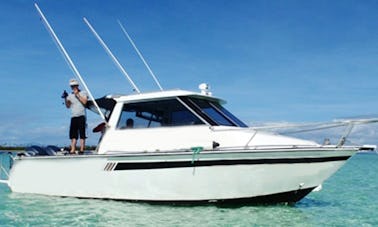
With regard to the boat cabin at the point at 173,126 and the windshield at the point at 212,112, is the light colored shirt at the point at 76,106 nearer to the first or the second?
the boat cabin at the point at 173,126

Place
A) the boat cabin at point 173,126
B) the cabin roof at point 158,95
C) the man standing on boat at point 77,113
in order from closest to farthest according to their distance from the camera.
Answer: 1. the boat cabin at point 173,126
2. the cabin roof at point 158,95
3. the man standing on boat at point 77,113

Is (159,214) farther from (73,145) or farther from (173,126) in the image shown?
(73,145)

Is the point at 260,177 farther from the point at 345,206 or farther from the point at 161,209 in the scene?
the point at 345,206

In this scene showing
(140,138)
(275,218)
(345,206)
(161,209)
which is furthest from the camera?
(345,206)

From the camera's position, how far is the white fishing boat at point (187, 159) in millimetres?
8898

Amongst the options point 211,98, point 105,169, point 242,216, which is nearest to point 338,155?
point 242,216

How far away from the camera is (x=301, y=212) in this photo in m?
9.54

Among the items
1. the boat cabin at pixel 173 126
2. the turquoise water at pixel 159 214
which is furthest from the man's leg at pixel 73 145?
the turquoise water at pixel 159 214

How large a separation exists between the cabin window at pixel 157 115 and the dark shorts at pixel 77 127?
3.83 feet

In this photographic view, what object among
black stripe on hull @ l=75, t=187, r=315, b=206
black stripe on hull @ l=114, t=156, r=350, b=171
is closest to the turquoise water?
black stripe on hull @ l=75, t=187, r=315, b=206

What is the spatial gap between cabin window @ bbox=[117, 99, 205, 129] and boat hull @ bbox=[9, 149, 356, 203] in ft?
2.86

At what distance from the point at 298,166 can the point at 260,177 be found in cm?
78

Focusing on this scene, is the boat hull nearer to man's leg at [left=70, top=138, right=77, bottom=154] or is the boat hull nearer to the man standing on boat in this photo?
man's leg at [left=70, top=138, right=77, bottom=154]

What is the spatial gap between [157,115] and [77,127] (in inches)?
87.6
